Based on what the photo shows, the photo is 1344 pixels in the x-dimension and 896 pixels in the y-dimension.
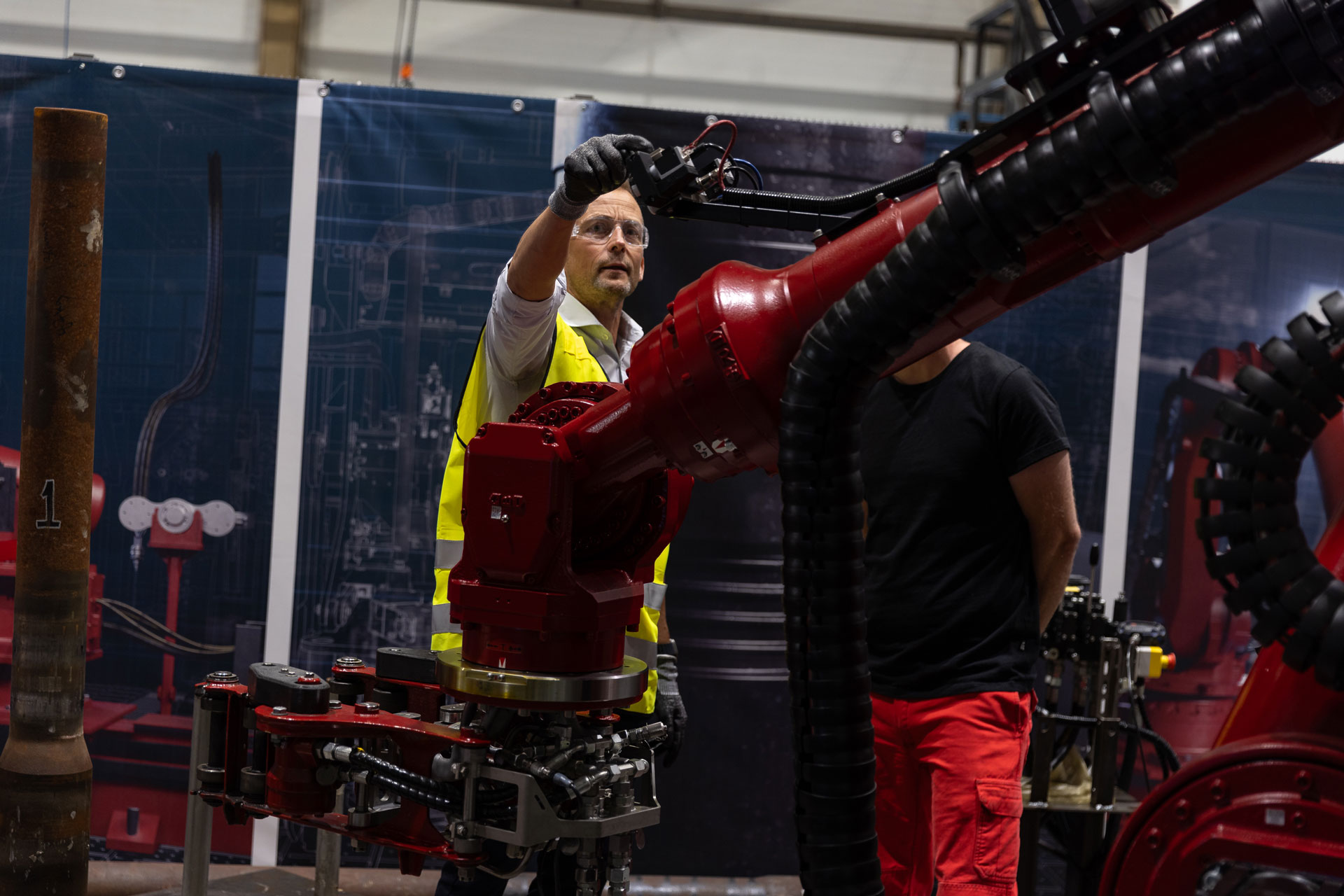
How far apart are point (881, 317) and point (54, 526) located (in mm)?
2101

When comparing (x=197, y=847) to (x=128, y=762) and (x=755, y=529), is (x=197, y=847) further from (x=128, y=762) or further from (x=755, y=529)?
(x=755, y=529)

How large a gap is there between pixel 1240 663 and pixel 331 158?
3.62 metres

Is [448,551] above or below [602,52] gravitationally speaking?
below

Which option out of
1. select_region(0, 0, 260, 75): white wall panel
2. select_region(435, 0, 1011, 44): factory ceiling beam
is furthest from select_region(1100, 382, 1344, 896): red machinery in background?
select_region(435, 0, 1011, 44): factory ceiling beam

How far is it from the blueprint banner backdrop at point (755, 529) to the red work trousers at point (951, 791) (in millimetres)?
1335

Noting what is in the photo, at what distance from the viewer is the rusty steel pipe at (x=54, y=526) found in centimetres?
244

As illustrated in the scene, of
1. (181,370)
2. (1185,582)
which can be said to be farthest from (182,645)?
(1185,582)

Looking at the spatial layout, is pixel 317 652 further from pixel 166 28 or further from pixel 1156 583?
pixel 166 28

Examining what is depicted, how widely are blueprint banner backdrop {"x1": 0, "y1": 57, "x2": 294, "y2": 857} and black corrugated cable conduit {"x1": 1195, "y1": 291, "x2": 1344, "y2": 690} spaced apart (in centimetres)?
339

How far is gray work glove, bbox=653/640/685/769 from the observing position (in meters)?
2.61

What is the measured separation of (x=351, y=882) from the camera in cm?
384

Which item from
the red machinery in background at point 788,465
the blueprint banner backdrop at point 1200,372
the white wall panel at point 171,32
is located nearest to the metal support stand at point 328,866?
the red machinery in background at point 788,465

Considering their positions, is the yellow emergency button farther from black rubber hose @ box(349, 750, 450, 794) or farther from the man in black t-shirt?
black rubber hose @ box(349, 750, 450, 794)

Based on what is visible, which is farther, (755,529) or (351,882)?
(755,529)
